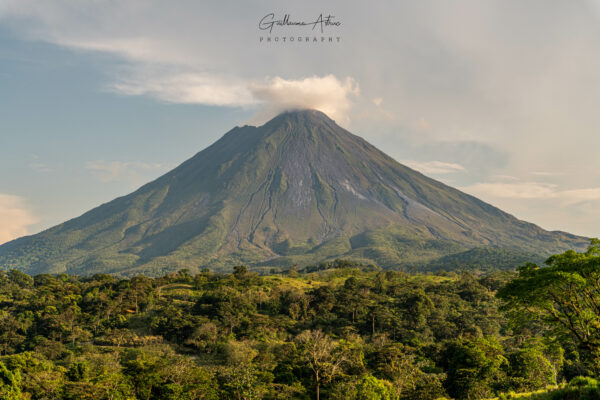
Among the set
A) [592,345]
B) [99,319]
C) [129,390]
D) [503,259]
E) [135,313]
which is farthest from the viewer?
[503,259]

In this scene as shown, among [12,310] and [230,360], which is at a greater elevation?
[12,310]

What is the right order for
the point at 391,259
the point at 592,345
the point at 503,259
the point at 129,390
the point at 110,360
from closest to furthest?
the point at 592,345 < the point at 129,390 < the point at 110,360 < the point at 503,259 < the point at 391,259

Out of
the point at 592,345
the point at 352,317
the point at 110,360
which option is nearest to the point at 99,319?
the point at 110,360

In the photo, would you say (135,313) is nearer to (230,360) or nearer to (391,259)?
(230,360)

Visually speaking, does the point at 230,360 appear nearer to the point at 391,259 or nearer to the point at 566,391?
the point at 566,391

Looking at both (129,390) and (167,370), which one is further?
(167,370)

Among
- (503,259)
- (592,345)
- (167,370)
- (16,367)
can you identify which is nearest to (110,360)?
(16,367)

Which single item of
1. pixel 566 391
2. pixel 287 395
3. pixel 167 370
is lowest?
pixel 287 395
